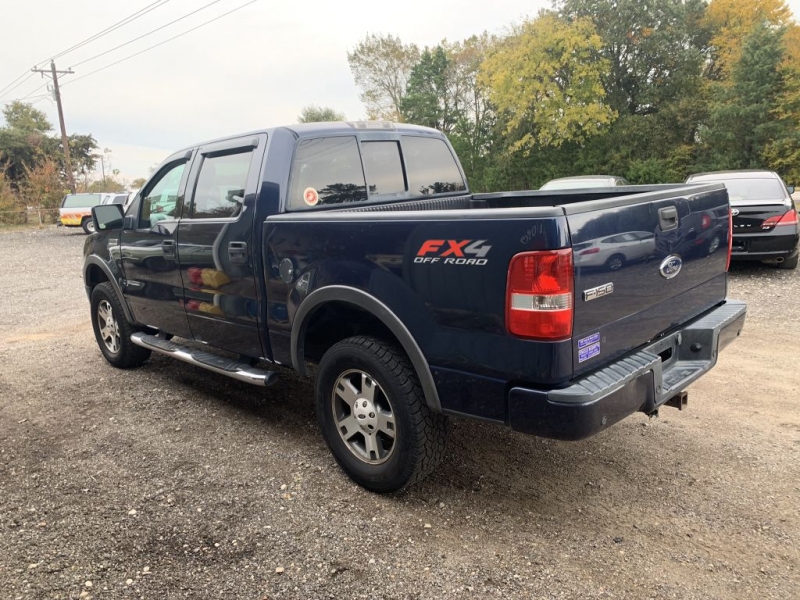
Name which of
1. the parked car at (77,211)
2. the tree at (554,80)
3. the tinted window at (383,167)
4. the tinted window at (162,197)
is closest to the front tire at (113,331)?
the tinted window at (162,197)

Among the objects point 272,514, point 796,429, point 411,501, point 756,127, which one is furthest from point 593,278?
point 756,127

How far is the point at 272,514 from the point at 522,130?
112 ft

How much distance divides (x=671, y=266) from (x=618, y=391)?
2.93 ft

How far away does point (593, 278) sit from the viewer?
253 cm

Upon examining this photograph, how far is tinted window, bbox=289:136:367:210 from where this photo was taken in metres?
3.76

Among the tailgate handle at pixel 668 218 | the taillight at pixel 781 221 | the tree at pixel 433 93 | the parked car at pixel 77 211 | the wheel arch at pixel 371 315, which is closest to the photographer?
the wheel arch at pixel 371 315

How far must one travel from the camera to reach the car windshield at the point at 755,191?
879cm

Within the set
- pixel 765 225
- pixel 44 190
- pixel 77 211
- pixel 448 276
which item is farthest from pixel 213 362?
pixel 44 190

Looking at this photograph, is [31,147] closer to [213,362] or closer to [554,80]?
[554,80]

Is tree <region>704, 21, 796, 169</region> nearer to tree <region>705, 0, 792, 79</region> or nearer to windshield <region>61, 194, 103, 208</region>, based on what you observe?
tree <region>705, 0, 792, 79</region>

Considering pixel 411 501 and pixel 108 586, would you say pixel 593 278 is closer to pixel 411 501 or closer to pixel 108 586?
pixel 411 501

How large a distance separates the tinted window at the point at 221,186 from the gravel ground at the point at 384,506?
1.55 meters

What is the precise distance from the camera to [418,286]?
278cm

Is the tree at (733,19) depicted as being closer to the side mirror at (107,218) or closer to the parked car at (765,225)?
the parked car at (765,225)
